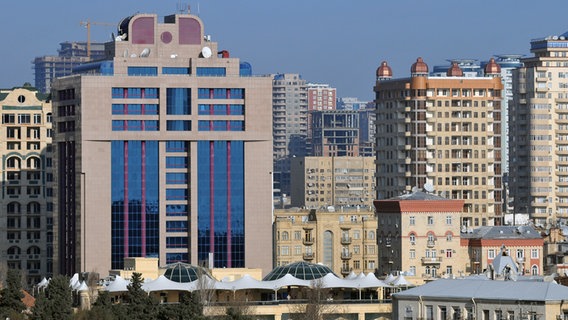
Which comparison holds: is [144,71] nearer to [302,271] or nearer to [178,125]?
[178,125]

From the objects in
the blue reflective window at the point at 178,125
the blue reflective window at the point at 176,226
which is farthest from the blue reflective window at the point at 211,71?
the blue reflective window at the point at 176,226

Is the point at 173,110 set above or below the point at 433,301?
above

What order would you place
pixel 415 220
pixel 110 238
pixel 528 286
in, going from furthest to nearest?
pixel 110 238 < pixel 415 220 < pixel 528 286

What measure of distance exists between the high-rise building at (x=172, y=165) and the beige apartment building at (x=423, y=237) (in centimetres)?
1896

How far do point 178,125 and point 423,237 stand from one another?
27.2 m

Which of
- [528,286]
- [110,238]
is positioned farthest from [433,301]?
[110,238]

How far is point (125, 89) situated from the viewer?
644ft

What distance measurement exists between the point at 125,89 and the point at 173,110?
4.39 metres

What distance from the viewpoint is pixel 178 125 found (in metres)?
197

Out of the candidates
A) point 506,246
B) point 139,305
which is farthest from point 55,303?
point 506,246

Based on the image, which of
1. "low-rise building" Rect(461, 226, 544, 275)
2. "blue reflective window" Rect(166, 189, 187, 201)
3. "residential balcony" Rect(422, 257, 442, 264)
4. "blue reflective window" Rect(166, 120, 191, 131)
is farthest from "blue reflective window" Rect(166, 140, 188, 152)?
"residential balcony" Rect(422, 257, 442, 264)

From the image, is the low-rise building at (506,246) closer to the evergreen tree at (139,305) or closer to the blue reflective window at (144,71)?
the blue reflective window at (144,71)

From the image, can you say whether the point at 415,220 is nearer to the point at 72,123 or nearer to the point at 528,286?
the point at 72,123

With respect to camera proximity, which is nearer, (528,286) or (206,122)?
(528,286)
